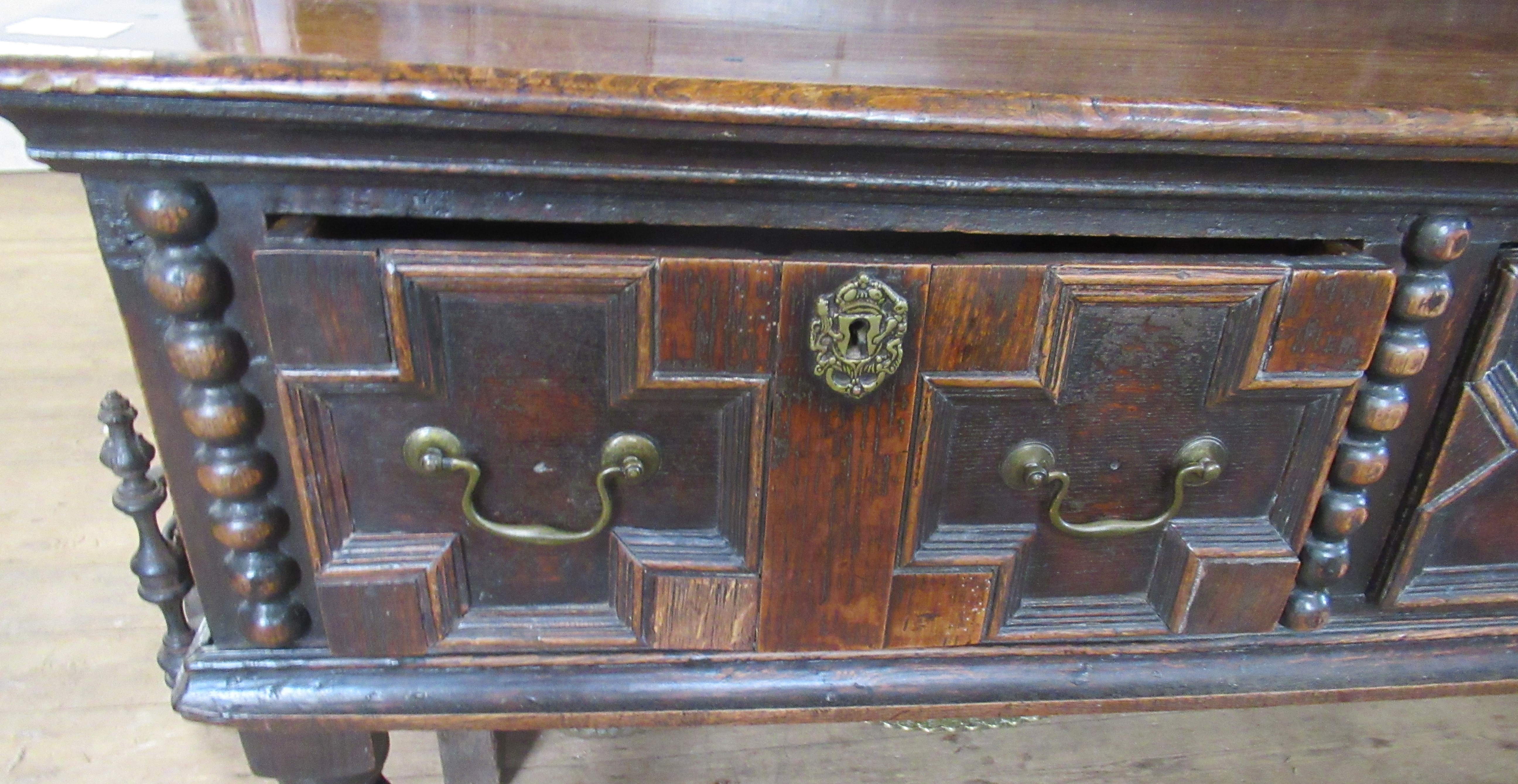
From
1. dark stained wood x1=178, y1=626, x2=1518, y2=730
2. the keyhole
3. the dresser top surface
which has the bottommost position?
dark stained wood x1=178, y1=626, x2=1518, y2=730

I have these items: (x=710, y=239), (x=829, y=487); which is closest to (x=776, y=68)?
(x=710, y=239)

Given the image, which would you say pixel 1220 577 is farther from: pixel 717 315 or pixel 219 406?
pixel 219 406

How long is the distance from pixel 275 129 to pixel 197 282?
10 cm

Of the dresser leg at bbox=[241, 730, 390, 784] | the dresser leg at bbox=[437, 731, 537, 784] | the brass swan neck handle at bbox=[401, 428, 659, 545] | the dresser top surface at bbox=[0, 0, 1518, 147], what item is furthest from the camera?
the dresser leg at bbox=[437, 731, 537, 784]

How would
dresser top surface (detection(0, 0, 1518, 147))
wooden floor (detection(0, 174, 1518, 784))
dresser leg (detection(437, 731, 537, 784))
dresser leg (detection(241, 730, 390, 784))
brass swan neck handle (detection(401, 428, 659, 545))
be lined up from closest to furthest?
dresser top surface (detection(0, 0, 1518, 147)), brass swan neck handle (detection(401, 428, 659, 545)), dresser leg (detection(241, 730, 390, 784)), dresser leg (detection(437, 731, 537, 784)), wooden floor (detection(0, 174, 1518, 784))

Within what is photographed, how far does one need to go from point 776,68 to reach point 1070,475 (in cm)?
31

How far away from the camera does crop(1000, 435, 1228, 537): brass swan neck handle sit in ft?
2.15

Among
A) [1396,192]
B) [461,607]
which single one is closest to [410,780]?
[461,607]

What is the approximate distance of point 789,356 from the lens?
1.99 feet

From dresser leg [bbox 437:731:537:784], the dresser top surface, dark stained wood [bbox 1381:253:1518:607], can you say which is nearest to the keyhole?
the dresser top surface

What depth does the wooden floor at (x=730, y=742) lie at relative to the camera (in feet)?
3.44

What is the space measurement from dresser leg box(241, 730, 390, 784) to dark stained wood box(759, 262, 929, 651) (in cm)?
31

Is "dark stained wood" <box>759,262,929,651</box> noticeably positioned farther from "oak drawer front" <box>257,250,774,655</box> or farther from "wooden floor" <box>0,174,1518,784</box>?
"wooden floor" <box>0,174,1518,784</box>

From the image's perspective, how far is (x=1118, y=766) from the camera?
1.08 meters
